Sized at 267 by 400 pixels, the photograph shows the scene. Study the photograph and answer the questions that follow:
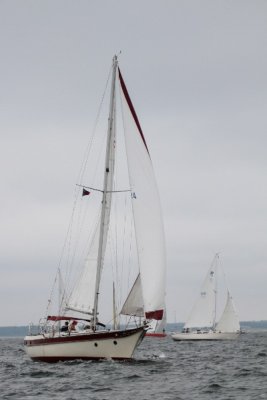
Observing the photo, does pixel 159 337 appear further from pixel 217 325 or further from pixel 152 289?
pixel 152 289

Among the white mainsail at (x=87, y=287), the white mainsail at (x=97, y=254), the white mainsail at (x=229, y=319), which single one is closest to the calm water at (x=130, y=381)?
the white mainsail at (x=87, y=287)

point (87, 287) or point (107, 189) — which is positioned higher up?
point (107, 189)

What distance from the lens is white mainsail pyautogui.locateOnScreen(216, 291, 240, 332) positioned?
9050 centimetres

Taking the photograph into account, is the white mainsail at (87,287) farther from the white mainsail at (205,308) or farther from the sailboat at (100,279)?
the white mainsail at (205,308)

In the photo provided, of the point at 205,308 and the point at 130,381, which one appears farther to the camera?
the point at 205,308

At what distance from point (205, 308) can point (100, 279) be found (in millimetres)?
59949

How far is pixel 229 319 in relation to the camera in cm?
9131

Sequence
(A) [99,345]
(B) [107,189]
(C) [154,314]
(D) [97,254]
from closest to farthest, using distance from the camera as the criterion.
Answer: (C) [154,314], (A) [99,345], (D) [97,254], (B) [107,189]

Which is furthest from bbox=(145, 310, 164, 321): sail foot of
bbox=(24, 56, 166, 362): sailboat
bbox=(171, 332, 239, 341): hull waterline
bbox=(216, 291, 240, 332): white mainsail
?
bbox=(216, 291, 240, 332): white mainsail

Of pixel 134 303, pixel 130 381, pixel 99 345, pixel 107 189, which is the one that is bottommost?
pixel 130 381

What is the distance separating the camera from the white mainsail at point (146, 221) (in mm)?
30516

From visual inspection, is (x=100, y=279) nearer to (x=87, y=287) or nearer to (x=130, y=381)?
(x=87, y=287)

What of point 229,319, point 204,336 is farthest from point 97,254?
point 229,319

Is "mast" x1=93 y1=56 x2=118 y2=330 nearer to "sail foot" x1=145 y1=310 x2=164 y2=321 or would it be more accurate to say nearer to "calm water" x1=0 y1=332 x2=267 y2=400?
"sail foot" x1=145 y1=310 x2=164 y2=321
